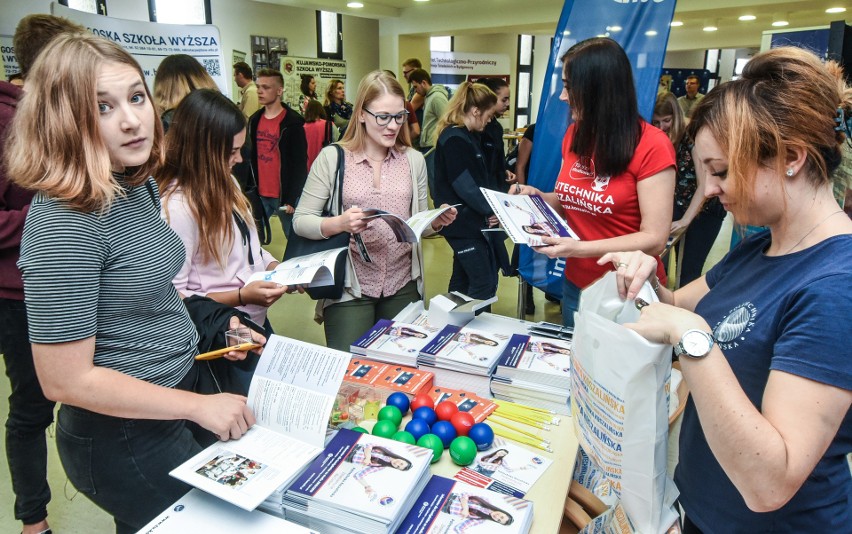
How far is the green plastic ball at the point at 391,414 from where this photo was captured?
1.33 metres

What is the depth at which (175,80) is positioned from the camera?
292 cm

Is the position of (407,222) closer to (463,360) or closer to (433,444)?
(463,360)

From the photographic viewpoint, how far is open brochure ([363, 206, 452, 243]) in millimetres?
1887

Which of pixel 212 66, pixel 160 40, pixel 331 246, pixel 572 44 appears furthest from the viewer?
pixel 212 66

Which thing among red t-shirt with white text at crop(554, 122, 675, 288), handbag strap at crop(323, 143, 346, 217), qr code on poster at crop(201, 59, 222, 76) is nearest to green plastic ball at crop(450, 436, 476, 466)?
red t-shirt with white text at crop(554, 122, 675, 288)

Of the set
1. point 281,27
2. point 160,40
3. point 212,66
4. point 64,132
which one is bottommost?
point 64,132

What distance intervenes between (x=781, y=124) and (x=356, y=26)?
11.3m

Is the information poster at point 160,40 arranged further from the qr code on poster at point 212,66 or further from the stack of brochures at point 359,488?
the stack of brochures at point 359,488

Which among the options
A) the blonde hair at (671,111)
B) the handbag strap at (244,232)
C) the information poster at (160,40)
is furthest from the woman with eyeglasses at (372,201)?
the information poster at (160,40)

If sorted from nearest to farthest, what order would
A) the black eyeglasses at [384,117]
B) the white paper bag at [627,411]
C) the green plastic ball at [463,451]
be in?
the white paper bag at [627,411]
the green plastic ball at [463,451]
the black eyeglasses at [384,117]

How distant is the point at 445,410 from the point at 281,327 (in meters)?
2.85

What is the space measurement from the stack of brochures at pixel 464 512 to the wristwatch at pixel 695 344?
448 millimetres

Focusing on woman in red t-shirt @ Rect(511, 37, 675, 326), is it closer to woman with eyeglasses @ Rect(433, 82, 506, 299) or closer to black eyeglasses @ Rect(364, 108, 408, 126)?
black eyeglasses @ Rect(364, 108, 408, 126)

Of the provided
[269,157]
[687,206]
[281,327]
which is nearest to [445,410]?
[281,327]
